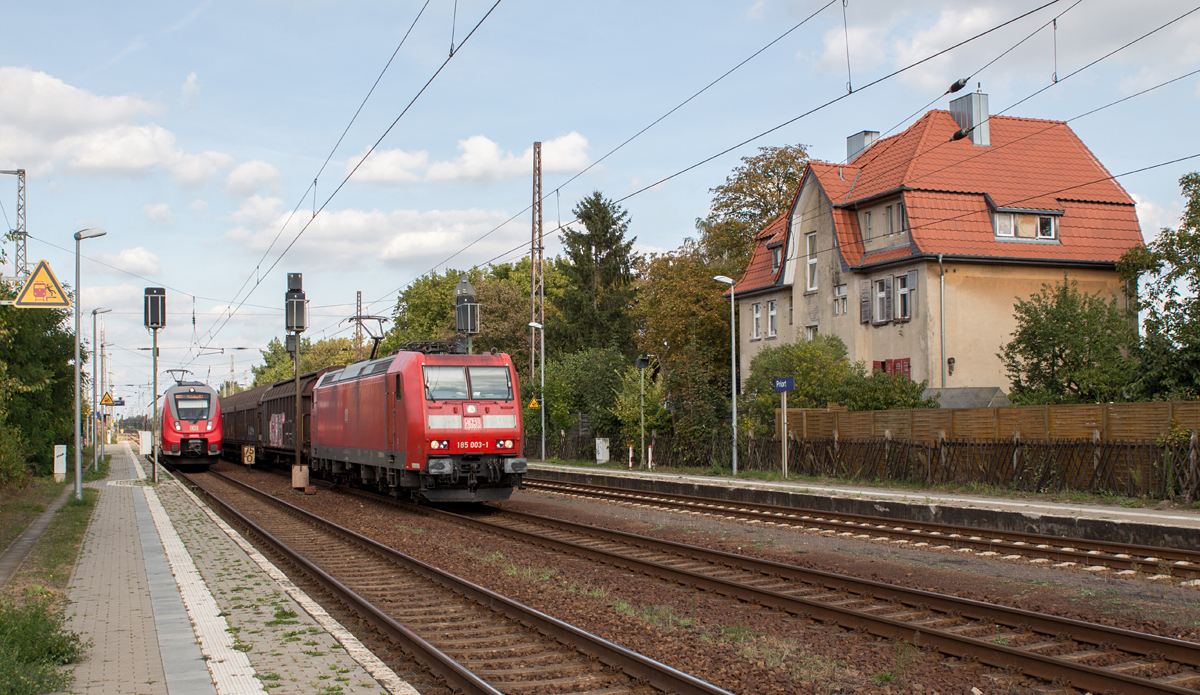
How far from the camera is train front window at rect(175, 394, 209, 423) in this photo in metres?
38.0

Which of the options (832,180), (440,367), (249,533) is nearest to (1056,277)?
(832,180)

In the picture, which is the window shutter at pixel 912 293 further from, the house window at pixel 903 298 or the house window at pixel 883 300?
the house window at pixel 883 300

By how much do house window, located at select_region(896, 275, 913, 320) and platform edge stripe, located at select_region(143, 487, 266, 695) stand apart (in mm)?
28130

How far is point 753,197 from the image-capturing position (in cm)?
5209

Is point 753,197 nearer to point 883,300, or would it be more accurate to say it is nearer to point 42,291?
point 883,300

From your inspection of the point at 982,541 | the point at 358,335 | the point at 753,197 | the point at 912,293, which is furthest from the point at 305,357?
the point at 982,541

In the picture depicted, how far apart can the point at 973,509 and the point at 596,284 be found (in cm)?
4868

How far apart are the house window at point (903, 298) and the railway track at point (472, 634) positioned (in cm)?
2626

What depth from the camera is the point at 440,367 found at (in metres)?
19.6

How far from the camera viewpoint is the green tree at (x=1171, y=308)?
74.2 ft

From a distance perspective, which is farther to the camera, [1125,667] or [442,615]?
[442,615]

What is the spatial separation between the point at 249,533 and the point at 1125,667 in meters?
14.2

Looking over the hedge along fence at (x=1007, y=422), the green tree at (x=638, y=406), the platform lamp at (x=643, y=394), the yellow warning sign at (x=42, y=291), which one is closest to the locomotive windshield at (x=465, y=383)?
the yellow warning sign at (x=42, y=291)

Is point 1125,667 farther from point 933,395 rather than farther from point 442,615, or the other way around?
point 933,395
